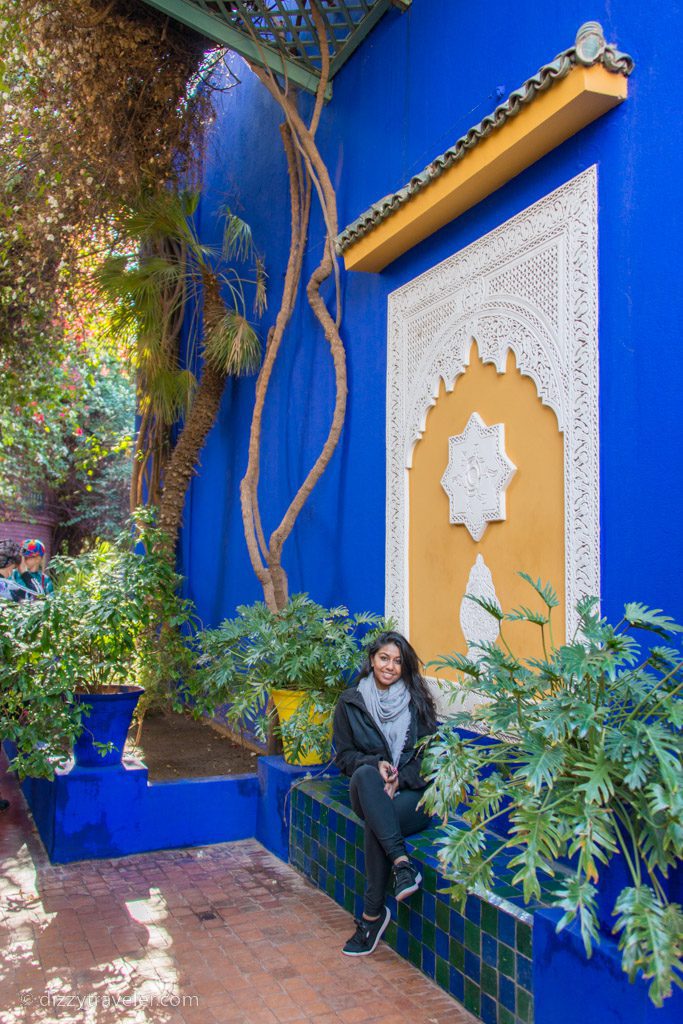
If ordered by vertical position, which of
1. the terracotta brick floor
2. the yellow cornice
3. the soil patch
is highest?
the yellow cornice

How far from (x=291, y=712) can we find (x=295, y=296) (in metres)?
2.91

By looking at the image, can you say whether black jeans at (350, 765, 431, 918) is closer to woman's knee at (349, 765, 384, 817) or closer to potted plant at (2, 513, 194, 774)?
woman's knee at (349, 765, 384, 817)

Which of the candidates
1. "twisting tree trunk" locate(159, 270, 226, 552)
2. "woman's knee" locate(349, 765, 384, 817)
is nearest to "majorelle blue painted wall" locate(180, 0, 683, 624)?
"twisting tree trunk" locate(159, 270, 226, 552)

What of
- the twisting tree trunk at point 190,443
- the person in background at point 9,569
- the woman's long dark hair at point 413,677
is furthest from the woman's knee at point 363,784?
the twisting tree trunk at point 190,443

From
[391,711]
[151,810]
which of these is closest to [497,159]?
[391,711]

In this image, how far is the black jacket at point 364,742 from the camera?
3613 mm

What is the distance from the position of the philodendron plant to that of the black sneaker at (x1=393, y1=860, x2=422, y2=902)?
2.25ft

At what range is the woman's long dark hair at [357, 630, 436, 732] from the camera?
12.4 feet

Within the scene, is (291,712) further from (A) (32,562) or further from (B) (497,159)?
(B) (497,159)

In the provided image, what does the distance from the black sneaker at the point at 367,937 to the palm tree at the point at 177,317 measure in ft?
13.7

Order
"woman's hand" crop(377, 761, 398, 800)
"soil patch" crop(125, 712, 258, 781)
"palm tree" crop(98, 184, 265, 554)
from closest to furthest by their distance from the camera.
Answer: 1. "woman's hand" crop(377, 761, 398, 800)
2. "soil patch" crop(125, 712, 258, 781)
3. "palm tree" crop(98, 184, 265, 554)

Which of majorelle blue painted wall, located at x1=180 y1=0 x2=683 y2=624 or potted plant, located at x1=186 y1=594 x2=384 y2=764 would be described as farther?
potted plant, located at x1=186 y1=594 x2=384 y2=764

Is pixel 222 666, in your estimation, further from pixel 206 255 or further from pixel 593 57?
pixel 206 255

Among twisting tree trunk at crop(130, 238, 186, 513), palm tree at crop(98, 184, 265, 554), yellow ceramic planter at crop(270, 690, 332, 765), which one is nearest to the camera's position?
yellow ceramic planter at crop(270, 690, 332, 765)
